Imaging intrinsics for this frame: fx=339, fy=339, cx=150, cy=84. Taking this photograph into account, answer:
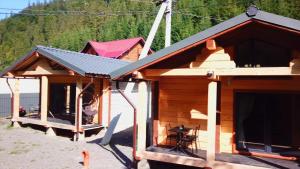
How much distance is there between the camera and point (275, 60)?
8109 mm

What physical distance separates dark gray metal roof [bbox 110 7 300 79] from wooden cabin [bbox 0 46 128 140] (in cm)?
426

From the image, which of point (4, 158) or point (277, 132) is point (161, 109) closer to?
point (277, 132)

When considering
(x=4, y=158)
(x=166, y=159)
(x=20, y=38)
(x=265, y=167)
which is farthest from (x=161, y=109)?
(x=20, y=38)

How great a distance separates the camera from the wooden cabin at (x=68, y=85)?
13219 millimetres

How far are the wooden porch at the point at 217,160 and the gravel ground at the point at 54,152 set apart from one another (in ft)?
2.30

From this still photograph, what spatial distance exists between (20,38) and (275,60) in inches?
3716

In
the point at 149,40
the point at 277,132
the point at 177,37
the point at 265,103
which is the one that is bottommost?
the point at 277,132

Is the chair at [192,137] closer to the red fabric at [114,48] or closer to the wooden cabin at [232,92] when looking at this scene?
the wooden cabin at [232,92]

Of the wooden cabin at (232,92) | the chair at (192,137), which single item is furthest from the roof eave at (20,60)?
the chair at (192,137)

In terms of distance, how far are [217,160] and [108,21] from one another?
7045 cm

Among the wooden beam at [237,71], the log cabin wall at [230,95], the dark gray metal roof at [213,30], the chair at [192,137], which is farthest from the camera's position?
the chair at [192,137]

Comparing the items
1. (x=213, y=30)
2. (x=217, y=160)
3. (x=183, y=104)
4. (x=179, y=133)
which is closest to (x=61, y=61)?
(x=183, y=104)

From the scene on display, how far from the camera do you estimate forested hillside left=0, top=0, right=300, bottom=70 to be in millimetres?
47438

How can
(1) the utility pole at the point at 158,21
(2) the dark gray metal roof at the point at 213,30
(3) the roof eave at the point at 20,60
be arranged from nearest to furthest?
1. (2) the dark gray metal roof at the point at 213,30
2. (1) the utility pole at the point at 158,21
3. (3) the roof eave at the point at 20,60
